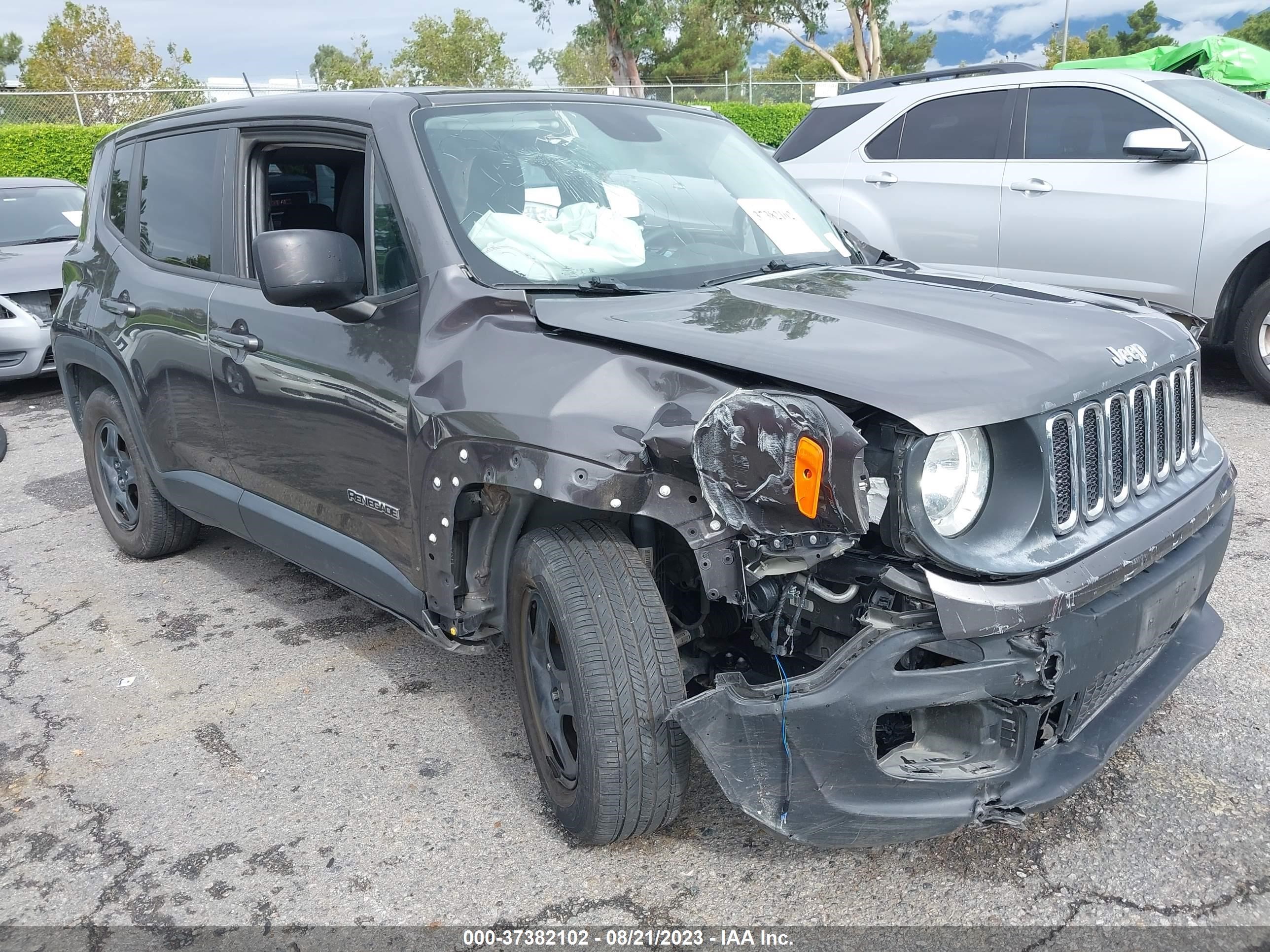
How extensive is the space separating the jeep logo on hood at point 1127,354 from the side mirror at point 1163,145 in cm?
403

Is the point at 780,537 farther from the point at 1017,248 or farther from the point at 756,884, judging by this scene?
the point at 1017,248

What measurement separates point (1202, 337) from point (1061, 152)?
54.6 inches

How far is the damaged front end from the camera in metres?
2.01

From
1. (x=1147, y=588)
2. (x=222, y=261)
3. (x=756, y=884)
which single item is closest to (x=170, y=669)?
(x=222, y=261)

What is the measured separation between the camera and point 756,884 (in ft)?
8.10

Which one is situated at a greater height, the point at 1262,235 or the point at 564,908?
the point at 1262,235

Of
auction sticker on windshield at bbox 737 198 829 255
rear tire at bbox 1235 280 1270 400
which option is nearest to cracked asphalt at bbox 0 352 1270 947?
auction sticker on windshield at bbox 737 198 829 255

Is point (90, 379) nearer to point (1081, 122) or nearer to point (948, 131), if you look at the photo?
point (948, 131)

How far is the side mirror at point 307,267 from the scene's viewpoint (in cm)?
270

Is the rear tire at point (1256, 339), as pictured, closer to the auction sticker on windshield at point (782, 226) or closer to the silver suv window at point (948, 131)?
the silver suv window at point (948, 131)

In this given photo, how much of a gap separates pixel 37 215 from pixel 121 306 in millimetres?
6448

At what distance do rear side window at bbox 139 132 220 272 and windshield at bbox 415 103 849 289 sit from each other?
1.12 meters

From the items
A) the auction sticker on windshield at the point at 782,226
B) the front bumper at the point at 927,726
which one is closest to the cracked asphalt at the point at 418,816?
the front bumper at the point at 927,726

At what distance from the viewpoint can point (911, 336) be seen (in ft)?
7.57
